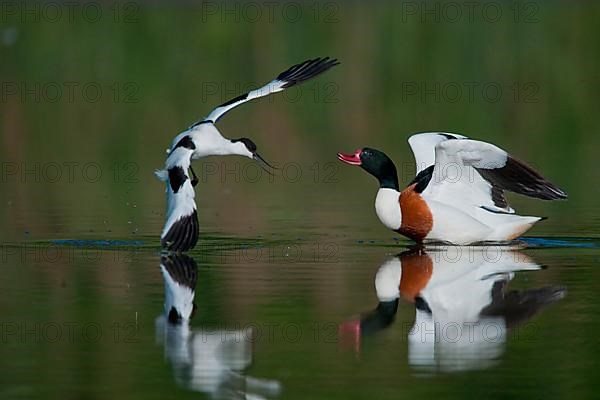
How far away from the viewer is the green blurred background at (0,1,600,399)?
822cm

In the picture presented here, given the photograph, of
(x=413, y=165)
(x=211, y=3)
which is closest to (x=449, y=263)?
(x=413, y=165)

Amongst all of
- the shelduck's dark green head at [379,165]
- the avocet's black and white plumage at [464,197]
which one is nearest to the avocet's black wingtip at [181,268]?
the avocet's black and white plumage at [464,197]

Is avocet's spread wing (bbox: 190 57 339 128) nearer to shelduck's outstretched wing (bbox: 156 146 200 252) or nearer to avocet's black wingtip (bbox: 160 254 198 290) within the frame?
shelduck's outstretched wing (bbox: 156 146 200 252)

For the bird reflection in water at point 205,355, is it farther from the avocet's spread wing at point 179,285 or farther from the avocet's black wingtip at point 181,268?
the avocet's black wingtip at point 181,268

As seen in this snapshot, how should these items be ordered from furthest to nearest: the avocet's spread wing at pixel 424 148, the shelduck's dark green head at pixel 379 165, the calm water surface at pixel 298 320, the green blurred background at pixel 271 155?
1. the avocet's spread wing at pixel 424 148
2. the shelduck's dark green head at pixel 379 165
3. the green blurred background at pixel 271 155
4. the calm water surface at pixel 298 320

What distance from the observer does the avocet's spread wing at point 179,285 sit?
941 cm

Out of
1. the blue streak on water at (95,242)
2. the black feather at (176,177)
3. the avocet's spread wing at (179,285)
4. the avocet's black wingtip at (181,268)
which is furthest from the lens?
the blue streak on water at (95,242)

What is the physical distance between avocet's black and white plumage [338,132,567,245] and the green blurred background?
1.14 feet

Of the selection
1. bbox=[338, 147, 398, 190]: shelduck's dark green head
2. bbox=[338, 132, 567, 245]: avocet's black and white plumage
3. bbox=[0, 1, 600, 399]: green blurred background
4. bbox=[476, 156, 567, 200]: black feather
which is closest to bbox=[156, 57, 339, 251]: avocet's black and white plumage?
bbox=[0, 1, 600, 399]: green blurred background

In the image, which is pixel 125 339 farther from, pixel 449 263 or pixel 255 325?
pixel 449 263

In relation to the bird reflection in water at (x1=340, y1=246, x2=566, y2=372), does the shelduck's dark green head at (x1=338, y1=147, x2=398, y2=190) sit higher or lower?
higher

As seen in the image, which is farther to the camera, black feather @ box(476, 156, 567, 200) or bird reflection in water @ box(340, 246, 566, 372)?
black feather @ box(476, 156, 567, 200)

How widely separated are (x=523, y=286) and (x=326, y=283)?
1330 mm

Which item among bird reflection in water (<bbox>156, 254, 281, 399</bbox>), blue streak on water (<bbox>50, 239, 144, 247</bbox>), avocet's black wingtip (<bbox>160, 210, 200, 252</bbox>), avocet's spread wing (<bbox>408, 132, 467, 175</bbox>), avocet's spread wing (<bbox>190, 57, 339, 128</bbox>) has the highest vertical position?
avocet's spread wing (<bbox>190, 57, 339, 128</bbox>)
